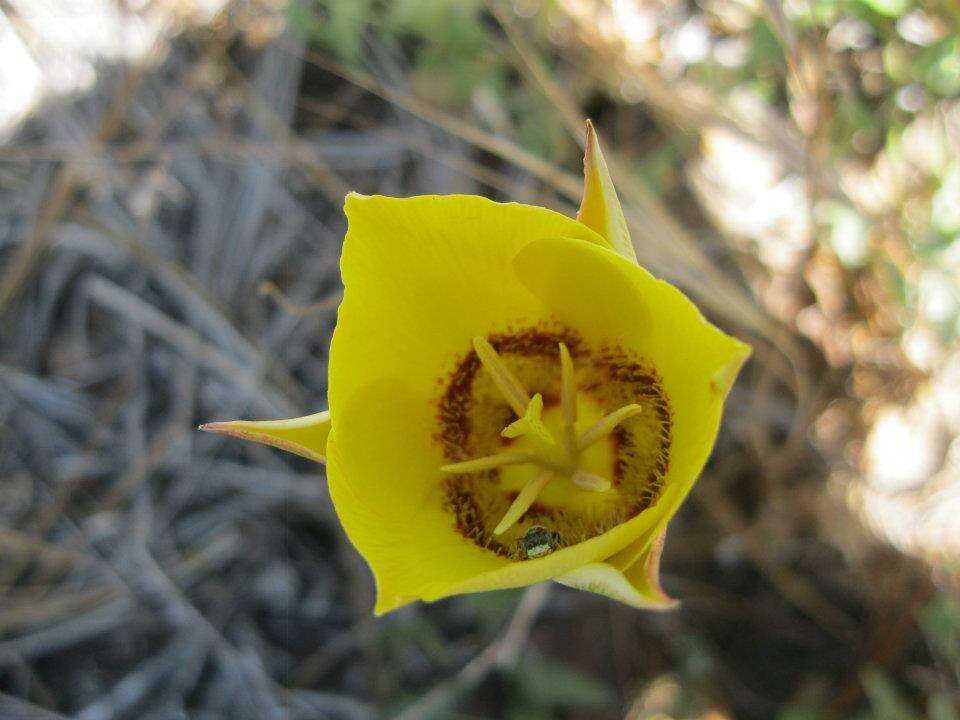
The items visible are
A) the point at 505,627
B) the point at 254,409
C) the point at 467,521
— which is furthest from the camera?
the point at 254,409

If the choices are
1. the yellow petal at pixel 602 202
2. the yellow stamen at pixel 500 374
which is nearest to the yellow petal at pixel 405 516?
the yellow stamen at pixel 500 374

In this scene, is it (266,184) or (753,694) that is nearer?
(753,694)

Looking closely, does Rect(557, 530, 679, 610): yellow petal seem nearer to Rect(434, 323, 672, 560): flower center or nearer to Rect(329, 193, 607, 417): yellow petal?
Rect(434, 323, 672, 560): flower center

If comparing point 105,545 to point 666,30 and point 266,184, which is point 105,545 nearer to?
point 266,184

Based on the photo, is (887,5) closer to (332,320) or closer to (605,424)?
(605,424)

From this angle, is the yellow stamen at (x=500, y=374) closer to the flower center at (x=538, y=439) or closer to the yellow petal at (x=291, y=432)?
the flower center at (x=538, y=439)

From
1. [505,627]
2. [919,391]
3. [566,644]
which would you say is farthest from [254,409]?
[919,391]
